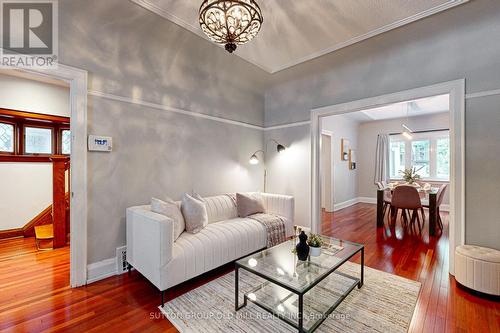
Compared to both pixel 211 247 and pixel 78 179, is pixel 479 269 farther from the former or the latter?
pixel 78 179

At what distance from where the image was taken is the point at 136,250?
88.8 inches

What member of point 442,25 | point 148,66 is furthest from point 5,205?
point 442,25

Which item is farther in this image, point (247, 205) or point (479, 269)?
point (247, 205)

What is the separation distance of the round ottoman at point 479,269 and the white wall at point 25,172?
6.11m

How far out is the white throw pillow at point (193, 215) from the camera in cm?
251

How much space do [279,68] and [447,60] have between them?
2.14 m

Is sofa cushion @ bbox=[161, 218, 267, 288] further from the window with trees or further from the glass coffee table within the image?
the window with trees

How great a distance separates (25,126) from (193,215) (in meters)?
3.79

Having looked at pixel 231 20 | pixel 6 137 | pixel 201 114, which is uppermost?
pixel 231 20

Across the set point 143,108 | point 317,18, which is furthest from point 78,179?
point 317,18

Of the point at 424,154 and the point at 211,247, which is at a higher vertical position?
the point at 424,154

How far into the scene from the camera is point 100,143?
2365mm

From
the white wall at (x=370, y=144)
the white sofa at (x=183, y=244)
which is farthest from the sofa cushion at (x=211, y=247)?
the white wall at (x=370, y=144)

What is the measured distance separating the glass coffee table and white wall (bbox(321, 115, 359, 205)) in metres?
4.01
